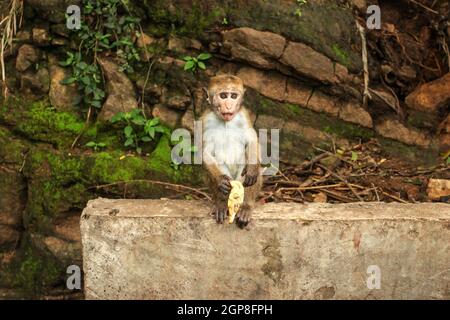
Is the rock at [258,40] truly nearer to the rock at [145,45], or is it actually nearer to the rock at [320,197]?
the rock at [145,45]

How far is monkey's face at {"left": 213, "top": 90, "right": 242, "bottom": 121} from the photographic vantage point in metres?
4.55

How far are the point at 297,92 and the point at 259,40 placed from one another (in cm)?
84

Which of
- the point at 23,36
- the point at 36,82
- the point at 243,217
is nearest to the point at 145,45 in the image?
the point at 36,82

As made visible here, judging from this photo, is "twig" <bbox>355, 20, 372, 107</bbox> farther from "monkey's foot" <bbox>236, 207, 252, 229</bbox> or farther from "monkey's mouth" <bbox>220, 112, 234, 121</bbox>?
"monkey's foot" <bbox>236, 207, 252, 229</bbox>

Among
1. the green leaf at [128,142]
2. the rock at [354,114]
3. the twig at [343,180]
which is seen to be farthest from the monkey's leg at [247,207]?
the rock at [354,114]

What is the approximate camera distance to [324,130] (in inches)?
282

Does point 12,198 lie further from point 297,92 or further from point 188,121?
point 297,92

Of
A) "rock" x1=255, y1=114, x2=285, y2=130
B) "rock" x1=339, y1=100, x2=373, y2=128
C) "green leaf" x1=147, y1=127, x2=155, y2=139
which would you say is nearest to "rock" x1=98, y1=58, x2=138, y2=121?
"green leaf" x1=147, y1=127, x2=155, y2=139

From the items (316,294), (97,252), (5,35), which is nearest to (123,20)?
(5,35)

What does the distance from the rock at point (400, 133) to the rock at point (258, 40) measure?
5.70ft

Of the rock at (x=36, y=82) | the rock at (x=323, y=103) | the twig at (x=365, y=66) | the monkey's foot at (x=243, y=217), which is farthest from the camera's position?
the twig at (x=365, y=66)

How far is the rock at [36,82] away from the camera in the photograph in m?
7.05

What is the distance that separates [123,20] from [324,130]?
294cm

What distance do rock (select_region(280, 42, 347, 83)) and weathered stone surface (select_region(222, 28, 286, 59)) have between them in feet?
0.37
